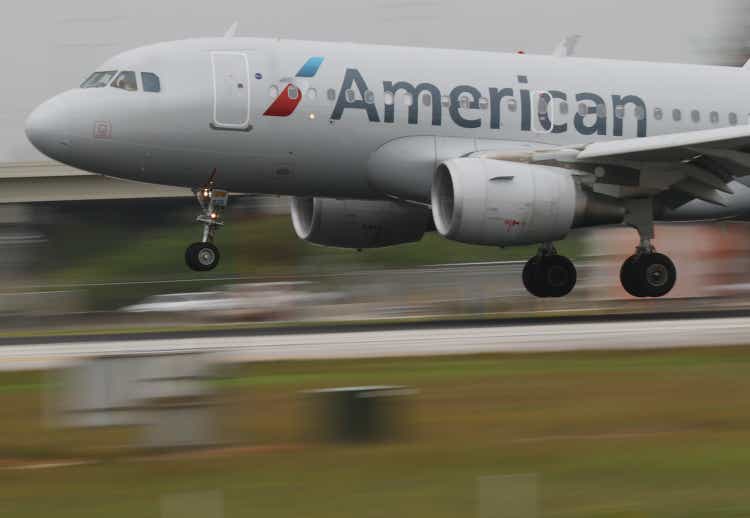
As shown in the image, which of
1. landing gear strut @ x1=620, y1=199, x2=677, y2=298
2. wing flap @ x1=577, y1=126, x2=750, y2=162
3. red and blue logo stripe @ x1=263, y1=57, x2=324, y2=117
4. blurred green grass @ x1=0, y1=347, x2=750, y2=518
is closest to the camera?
blurred green grass @ x1=0, y1=347, x2=750, y2=518

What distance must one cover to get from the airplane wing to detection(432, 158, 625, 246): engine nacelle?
0.45 meters

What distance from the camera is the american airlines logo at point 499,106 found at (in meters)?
24.8

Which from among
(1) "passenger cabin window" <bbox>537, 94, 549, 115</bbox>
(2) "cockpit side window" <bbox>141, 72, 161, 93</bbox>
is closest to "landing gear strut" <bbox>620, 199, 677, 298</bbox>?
(1) "passenger cabin window" <bbox>537, 94, 549, 115</bbox>

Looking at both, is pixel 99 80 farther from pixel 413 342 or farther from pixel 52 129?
pixel 413 342

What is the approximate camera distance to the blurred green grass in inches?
415

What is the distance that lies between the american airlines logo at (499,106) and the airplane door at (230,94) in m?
1.50

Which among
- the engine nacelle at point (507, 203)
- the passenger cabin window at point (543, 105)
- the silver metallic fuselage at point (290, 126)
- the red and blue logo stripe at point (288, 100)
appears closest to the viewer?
the engine nacelle at point (507, 203)

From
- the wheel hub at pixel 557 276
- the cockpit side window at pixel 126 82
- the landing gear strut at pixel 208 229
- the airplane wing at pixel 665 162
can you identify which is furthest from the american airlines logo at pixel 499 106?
the cockpit side window at pixel 126 82

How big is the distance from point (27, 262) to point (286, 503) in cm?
5576

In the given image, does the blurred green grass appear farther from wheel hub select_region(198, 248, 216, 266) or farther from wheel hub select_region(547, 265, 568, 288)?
wheel hub select_region(547, 265, 568, 288)

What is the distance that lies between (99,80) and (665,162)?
375 inches

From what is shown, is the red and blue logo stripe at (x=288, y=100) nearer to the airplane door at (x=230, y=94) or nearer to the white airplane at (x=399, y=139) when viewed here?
the white airplane at (x=399, y=139)

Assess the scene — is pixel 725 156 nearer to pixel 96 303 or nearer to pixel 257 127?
pixel 257 127

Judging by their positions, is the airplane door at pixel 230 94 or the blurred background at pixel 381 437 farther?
the airplane door at pixel 230 94
